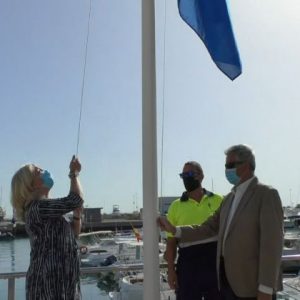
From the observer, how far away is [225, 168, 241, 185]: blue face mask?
3.93 m

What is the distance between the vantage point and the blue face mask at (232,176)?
12.9 feet

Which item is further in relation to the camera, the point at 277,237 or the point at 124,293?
the point at 124,293

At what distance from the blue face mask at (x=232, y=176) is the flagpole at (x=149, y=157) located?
0.58 metres

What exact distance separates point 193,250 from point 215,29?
1.98 metres

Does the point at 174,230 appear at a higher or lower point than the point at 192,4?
lower

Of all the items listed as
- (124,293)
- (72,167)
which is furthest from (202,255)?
(124,293)

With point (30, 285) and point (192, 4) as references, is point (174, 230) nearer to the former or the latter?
point (30, 285)

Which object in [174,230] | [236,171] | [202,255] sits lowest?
[202,255]

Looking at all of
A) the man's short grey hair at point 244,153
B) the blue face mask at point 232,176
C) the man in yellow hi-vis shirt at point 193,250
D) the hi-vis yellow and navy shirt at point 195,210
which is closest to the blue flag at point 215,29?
the man's short grey hair at point 244,153

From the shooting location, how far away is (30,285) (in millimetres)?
3986

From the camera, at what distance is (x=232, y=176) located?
3.96m

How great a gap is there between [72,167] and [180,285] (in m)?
1.57

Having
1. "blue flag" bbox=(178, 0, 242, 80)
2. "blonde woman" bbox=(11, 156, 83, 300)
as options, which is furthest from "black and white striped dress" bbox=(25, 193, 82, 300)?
"blue flag" bbox=(178, 0, 242, 80)

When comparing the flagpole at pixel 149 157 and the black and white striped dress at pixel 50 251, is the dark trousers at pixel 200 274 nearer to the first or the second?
the flagpole at pixel 149 157
